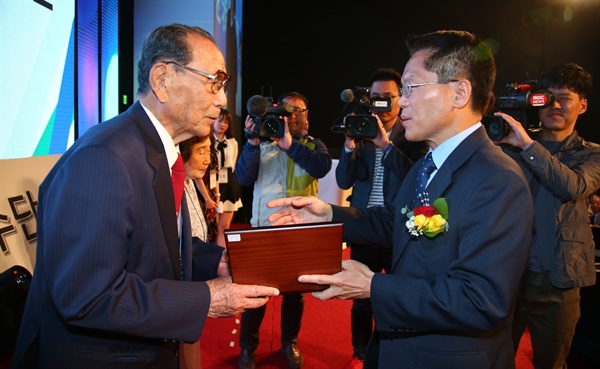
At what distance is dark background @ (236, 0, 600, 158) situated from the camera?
784cm

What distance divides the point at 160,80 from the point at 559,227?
214 cm

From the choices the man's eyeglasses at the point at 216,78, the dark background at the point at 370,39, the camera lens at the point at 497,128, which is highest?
the dark background at the point at 370,39

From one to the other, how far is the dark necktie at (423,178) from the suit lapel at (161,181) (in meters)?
0.81

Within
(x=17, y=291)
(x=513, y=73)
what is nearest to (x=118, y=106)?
(x=17, y=291)

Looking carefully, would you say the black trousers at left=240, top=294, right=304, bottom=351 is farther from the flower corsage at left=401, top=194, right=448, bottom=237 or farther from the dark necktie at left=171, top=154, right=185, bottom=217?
the flower corsage at left=401, top=194, right=448, bottom=237

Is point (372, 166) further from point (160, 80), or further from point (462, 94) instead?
point (160, 80)

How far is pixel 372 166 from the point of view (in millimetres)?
3156

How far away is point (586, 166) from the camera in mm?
2434

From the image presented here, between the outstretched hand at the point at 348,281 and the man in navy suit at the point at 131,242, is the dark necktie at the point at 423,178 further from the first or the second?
the man in navy suit at the point at 131,242

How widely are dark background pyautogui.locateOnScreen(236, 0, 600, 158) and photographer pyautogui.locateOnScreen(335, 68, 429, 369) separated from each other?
486 cm

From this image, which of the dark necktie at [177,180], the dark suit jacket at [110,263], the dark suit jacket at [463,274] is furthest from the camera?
the dark necktie at [177,180]

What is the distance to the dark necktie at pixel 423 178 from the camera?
153cm

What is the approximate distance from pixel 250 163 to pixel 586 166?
7.19 feet

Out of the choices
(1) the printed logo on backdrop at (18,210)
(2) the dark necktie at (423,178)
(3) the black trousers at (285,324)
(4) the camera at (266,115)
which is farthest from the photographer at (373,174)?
(1) the printed logo on backdrop at (18,210)
